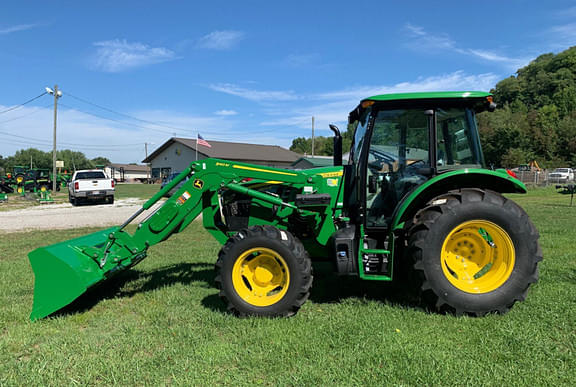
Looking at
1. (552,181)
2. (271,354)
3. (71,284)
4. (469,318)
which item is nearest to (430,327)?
(469,318)

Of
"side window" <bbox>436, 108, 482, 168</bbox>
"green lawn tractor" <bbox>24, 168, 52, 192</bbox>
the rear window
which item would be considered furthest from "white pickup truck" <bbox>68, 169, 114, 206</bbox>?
"side window" <bbox>436, 108, 482, 168</bbox>

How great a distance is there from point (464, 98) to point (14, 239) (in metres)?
10.1

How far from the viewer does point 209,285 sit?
5.28 m

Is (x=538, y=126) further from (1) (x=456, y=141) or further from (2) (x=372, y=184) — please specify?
(2) (x=372, y=184)

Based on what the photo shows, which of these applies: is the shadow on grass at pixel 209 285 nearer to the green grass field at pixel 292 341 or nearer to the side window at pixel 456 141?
the green grass field at pixel 292 341

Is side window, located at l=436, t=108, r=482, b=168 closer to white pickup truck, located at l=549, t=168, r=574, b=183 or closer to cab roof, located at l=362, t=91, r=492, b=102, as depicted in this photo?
cab roof, located at l=362, t=91, r=492, b=102

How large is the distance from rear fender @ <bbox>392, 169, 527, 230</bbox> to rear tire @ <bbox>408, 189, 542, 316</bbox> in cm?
18

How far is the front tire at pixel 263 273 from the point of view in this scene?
4.02 m

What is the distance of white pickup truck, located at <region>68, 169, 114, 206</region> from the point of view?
19.5 meters

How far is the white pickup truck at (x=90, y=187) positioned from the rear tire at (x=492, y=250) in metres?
19.2

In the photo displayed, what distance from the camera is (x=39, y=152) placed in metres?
108

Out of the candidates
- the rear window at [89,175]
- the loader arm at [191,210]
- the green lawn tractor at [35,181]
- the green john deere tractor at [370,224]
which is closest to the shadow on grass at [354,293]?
the green john deere tractor at [370,224]

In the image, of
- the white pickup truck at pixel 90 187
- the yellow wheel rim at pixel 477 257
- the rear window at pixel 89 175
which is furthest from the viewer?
the rear window at pixel 89 175

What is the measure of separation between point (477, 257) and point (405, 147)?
1.45 meters
